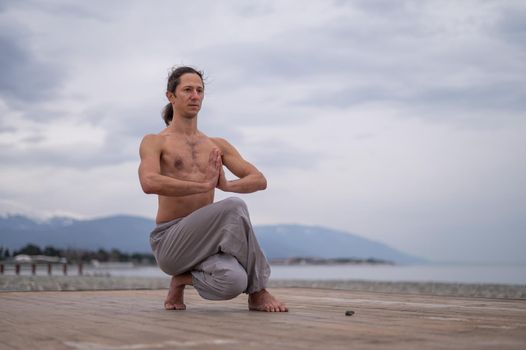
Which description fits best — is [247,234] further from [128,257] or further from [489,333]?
[128,257]

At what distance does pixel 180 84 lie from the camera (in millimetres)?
5137

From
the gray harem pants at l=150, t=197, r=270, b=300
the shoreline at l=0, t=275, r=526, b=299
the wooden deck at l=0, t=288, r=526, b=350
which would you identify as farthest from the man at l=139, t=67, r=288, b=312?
the shoreline at l=0, t=275, r=526, b=299

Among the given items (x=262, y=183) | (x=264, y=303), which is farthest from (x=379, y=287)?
(x=264, y=303)

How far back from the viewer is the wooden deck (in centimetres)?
282

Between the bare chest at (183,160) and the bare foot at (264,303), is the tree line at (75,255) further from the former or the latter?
the bare foot at (264,303)

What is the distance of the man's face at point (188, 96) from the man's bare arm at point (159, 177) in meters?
0.29

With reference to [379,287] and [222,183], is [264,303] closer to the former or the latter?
[222,183]

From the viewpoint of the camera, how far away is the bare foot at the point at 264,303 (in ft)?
15.4

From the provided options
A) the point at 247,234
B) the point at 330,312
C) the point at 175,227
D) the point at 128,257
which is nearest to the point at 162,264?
the point at 175,227

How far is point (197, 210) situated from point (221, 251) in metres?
0.31

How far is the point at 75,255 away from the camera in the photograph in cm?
5381

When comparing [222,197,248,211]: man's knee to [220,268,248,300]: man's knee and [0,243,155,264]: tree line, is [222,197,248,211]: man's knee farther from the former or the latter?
[0,243,155,264]: tree line

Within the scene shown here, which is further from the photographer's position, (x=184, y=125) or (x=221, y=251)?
(x=184, y=125)

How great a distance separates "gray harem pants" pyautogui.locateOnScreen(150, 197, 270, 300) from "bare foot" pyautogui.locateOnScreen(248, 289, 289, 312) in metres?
0.05
